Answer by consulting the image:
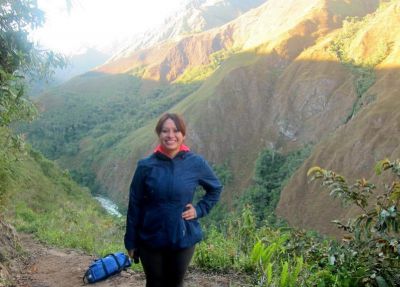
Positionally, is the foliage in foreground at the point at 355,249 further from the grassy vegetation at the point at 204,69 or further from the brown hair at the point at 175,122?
the grassy vegetation at the point at 204,69

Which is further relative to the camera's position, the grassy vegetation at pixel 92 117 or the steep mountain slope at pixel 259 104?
the grassy vegetation at pixel 92 117

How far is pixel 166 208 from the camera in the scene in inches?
117

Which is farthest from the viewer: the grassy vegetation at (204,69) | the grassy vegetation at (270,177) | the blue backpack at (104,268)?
the grassy vegetation at (204,69)

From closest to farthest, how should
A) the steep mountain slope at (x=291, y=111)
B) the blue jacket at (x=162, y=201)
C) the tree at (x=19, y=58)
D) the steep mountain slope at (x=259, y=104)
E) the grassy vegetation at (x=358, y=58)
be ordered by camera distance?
the blue jacket at (x=162, y=201) < the tree at (x=19, y=58) < the steep mountain slope at (x=291, y=111) < the grassy vegetation at (x=358, y=58) < the steep mountain slope at (x=259, y=104)

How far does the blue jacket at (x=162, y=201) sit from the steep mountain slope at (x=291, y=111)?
26338mm

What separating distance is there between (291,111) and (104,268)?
42.4 meters

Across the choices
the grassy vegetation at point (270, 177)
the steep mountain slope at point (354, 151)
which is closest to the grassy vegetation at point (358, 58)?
the steep mountain slope at point (354, 151)

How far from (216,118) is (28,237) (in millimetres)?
43339

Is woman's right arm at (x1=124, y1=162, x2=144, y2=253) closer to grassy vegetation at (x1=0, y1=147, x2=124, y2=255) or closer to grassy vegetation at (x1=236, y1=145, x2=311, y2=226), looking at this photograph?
grassy vegetation at (x1=0, y1=147, x2=124, y2=255)

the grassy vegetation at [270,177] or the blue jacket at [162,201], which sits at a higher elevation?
the blue jacket at [162,201]

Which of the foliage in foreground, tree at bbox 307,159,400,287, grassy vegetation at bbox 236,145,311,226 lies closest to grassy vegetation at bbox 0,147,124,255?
the foliage in foreground

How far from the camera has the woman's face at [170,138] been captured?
10.0 feet

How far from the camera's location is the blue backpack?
5164 millimetres

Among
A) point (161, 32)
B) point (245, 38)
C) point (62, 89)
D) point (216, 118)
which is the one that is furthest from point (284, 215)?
point (161, 32)
